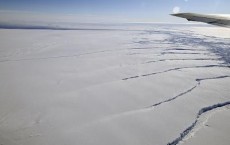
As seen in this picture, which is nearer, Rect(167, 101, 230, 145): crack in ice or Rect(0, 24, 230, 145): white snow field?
Rect(167, 101, 230, 145): crack in ice

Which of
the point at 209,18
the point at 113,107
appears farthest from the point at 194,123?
the point at 209,18

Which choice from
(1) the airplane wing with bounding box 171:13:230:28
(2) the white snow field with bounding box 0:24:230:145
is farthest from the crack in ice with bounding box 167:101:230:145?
(1) the airplane wing with bounding box 171:13:230:28

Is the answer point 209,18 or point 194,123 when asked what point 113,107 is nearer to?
point 194,123

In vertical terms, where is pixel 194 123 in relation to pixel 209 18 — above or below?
below

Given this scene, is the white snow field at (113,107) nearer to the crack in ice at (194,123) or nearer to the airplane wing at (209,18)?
the crack in ice at (194,123)

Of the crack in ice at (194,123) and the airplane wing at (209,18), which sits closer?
the airplane wing at (209,18)

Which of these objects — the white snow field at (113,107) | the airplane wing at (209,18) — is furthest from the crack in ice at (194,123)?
the airplane wing at (209,18)

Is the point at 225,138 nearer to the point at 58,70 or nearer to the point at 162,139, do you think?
the point at 162,139

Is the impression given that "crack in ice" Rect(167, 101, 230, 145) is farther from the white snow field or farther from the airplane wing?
the airplane wing

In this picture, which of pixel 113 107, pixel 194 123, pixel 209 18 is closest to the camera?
pixel 209 18

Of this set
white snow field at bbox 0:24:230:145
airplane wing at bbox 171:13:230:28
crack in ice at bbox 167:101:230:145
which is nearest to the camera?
airplane wing at bbox 171:13:230:28
